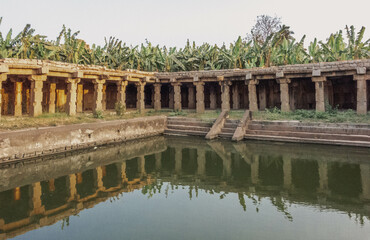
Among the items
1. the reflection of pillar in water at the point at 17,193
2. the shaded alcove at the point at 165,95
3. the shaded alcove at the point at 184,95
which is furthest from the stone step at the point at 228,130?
the shaded alcove at the point at 165,95

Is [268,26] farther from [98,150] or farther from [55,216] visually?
[55,216]

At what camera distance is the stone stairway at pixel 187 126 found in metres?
13.3

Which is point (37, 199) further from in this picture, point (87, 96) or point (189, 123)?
point (87, 96)

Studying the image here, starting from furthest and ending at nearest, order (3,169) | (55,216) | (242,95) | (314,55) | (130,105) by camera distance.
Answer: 1. (130,105)
2. (242,95)
3. (314,55)
4. (3,169)
5. (55,216)

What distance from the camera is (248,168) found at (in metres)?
7.66

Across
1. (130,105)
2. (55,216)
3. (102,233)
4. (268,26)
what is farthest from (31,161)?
(268,26)

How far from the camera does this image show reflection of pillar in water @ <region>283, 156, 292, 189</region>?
6277 millimetres

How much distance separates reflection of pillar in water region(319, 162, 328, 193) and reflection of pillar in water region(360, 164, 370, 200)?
0.74 meters

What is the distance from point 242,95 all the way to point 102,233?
17.1 m

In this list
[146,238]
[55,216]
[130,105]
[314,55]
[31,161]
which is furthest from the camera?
[130,105]

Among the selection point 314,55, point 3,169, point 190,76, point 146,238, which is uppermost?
point 314,55

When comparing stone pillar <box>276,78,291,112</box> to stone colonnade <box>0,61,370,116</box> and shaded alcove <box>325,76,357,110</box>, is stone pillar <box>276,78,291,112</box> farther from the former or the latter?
shaded alcove <box>325,76,357,110</box>

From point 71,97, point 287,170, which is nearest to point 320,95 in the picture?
point 287,170

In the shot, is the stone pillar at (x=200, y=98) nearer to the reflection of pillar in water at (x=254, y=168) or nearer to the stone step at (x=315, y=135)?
the stone step at (x=315, y=135)
